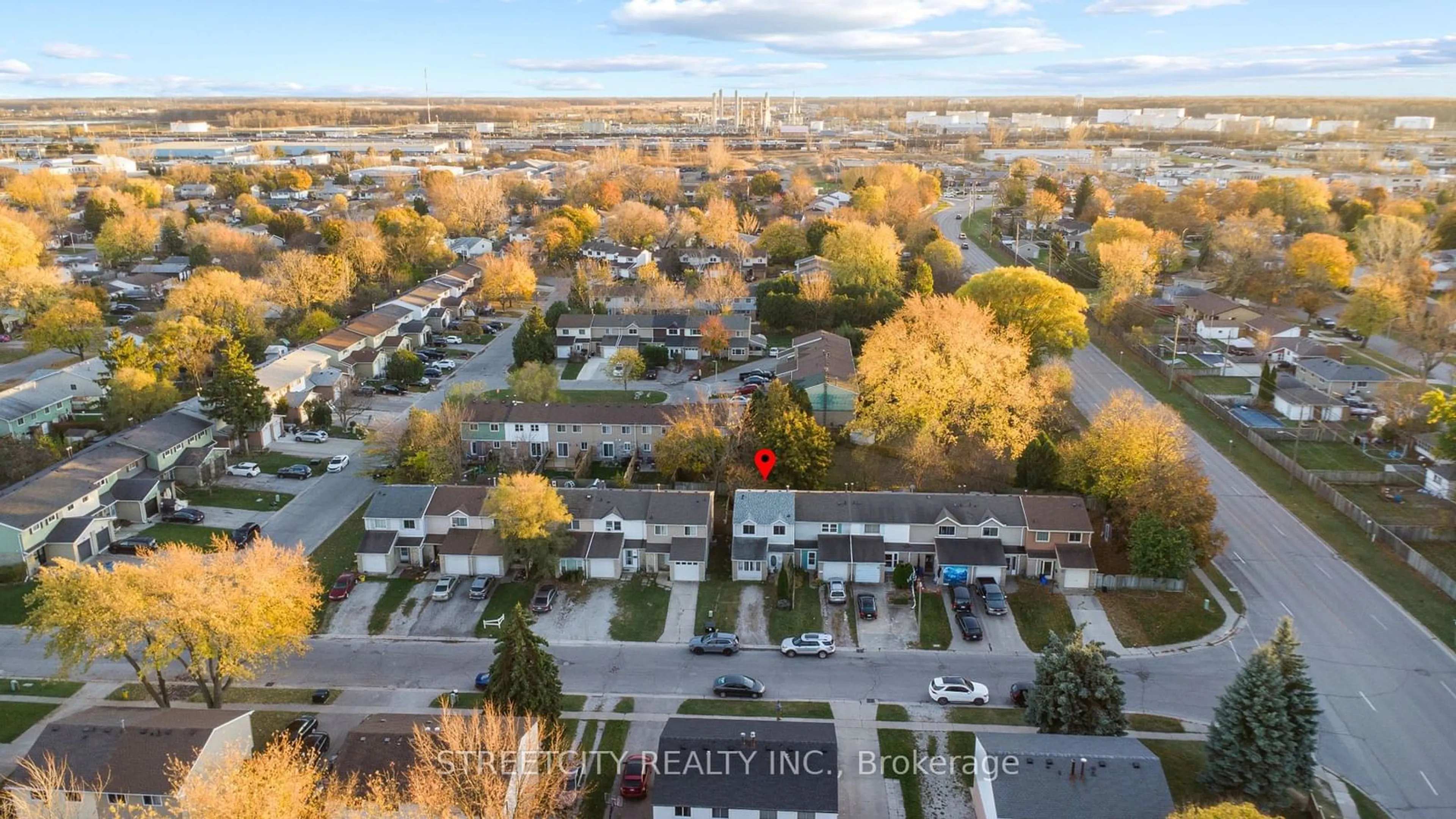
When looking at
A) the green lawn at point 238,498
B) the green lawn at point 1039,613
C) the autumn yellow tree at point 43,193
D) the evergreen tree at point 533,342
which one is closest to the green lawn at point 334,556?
the green lawn at point 238,498

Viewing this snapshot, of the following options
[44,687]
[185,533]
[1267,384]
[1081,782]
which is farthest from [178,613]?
[1267,384]

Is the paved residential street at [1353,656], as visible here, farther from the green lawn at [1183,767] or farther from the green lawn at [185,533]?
the green lawn at [185,533]

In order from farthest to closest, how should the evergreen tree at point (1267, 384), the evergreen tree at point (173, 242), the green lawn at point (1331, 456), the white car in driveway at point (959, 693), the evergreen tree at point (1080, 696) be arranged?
the evergreen tree at point (173, 242) < the evergreen tree at point (1267, 384) < the green lawn at point (1331, 456) < the white car in driveway at point (959, 693) < the evergreen tree at point (1080, 696)

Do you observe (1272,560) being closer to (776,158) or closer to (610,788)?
(610,788)

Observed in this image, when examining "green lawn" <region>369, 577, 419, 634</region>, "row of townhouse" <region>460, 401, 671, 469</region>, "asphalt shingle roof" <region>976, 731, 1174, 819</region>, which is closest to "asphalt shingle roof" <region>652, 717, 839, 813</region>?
"asphalt shingle roof" <region>976, 731, 1174, 819</region>

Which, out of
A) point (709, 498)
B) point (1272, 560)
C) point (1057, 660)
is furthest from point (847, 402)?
point (1057, 660)

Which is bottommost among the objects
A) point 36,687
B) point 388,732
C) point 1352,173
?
point 36,687
